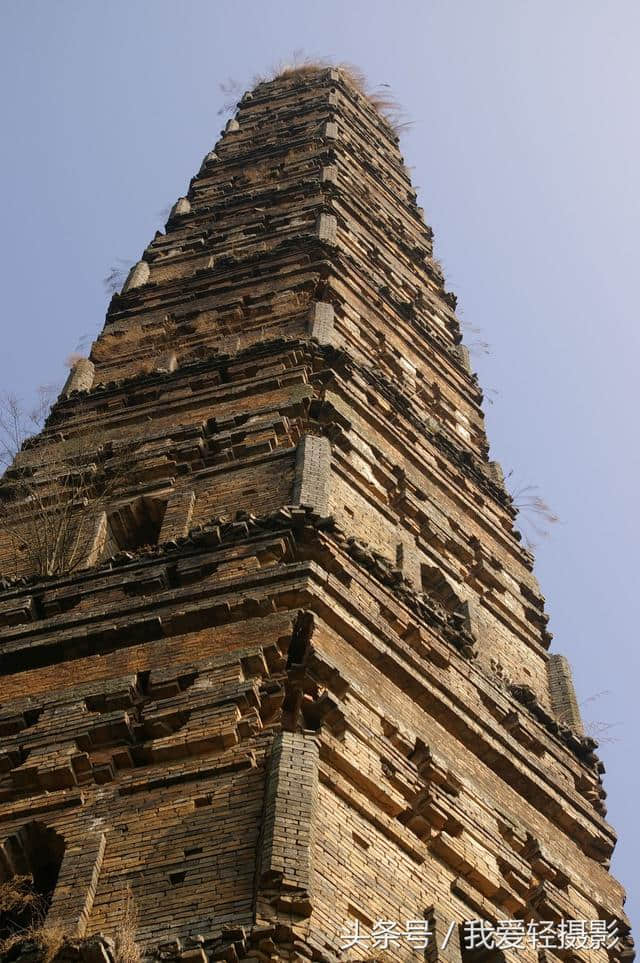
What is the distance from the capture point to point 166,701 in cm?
1191

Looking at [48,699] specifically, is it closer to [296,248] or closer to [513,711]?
[513,711]

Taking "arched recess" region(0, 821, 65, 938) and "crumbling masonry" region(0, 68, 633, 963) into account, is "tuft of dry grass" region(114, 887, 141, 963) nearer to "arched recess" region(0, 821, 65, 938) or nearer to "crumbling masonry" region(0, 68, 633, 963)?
"crumbling masonry" region(0, 68, 633, 963)

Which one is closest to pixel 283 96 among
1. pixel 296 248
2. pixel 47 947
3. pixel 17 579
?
pixel 296 248

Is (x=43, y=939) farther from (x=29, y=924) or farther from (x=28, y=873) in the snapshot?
(x=28, y=873)

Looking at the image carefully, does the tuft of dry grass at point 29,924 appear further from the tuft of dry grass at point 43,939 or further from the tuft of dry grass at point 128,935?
the tuft of dry grass at point 128,935

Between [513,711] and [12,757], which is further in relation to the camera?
[513,711]

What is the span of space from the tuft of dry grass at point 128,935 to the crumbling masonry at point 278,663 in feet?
0.16

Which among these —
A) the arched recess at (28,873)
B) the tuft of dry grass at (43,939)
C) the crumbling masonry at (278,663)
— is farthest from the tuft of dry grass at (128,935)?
the arched recess at (28,873)

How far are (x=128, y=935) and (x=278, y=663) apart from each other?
319 centimetres

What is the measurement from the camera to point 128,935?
927 centimetres

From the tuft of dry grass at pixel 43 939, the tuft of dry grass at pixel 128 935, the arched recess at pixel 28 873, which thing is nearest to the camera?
the tuft of dry grass at pixel 128 935

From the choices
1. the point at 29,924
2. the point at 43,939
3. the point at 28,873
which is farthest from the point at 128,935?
the point at 28,873

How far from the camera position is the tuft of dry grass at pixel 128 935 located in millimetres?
9008

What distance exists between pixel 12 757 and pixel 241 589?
248 centimetres
